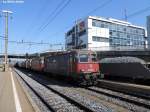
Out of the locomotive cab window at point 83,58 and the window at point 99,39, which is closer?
the locomotive cab window at point 83,58

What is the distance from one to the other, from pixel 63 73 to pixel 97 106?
1368 cm

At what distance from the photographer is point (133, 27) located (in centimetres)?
10000

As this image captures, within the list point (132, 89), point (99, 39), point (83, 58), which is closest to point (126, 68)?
point (83, 58)

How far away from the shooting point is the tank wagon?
2280 centimetres

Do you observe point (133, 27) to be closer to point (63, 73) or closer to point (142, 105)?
point (63, 73)

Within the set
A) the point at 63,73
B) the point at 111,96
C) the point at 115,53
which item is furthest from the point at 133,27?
the point at 111,96

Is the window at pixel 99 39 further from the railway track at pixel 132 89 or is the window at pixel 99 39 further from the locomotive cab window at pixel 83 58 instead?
the railway track at pixel 132 89

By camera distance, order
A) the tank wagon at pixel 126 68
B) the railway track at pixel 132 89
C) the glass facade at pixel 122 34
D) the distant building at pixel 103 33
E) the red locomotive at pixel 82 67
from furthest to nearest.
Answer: the glass facade at pixel 122 34 → the distant building at pixel 103 33 → the red locomotive at pixel 82 67 → the tank wagon at pixel 126 68 → the railway track at pixel 132 89

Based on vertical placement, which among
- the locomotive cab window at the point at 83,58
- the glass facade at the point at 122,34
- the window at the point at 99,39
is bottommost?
the locomotive cab window at the point at 83,58

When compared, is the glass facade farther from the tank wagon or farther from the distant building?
the tank wagon

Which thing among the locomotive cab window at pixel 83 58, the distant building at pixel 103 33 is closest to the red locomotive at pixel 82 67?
the locomotive cab window at pixel 83 58

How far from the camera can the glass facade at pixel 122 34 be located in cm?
8938

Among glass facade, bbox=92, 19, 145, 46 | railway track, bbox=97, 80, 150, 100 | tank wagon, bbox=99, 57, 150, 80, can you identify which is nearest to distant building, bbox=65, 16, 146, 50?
glass facade, bbox=92, 19, 145, 46

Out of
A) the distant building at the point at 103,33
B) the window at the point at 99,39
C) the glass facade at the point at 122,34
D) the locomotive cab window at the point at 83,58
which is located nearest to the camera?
the locomotive cab window at the point at 83,58
